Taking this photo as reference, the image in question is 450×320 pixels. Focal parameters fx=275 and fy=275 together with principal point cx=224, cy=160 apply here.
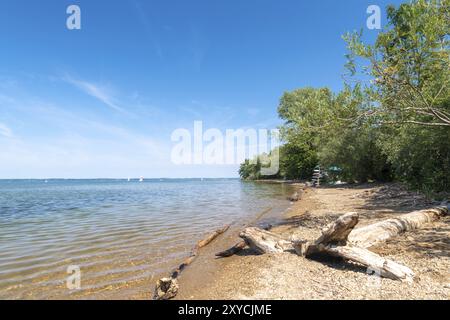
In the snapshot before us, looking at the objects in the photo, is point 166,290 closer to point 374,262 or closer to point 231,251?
point 231,251

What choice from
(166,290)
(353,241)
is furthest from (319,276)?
(166,290)

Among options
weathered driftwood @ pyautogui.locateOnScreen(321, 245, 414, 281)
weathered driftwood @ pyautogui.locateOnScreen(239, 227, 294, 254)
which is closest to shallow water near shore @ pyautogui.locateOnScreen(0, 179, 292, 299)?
weathered driftwood @ pyautogui.locateOnScreen(239, 227, 294, 254)

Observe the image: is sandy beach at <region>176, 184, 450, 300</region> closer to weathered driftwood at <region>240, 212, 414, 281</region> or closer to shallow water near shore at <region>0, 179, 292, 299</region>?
weathered driftwood at <region>240, 212, 414, 281</region>

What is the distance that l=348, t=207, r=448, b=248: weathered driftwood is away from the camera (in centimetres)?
786

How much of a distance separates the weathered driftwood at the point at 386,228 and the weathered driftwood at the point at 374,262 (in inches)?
34.8

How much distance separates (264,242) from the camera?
834cm

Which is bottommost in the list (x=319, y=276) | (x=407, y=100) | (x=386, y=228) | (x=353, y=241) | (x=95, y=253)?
(x=95, y=253)

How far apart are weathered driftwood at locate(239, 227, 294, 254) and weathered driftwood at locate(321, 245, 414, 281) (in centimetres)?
154

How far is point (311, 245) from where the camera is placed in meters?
7.11

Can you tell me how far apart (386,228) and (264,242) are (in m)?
3.91

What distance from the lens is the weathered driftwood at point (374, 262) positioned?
5328mm
